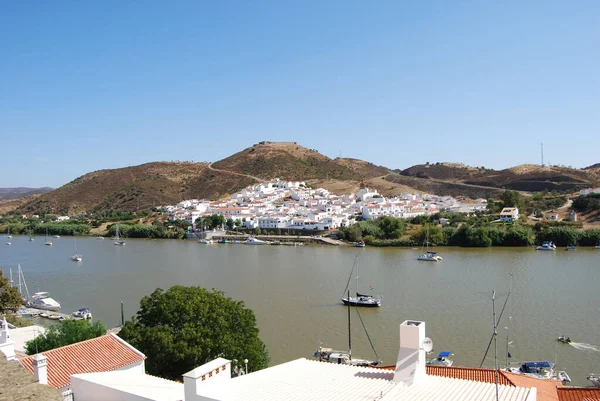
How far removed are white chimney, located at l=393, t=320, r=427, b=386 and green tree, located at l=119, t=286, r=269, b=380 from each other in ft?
14.9

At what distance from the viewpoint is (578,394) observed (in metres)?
6.36

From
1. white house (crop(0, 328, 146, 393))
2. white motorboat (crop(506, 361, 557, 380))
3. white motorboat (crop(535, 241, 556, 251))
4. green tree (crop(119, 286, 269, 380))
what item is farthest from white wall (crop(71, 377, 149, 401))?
white motorboat (crop(535, 241, 556, 251))

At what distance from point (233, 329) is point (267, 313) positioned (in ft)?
23.3

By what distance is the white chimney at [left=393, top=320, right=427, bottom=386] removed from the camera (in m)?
5.61

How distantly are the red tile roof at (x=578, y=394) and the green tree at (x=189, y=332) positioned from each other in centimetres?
542

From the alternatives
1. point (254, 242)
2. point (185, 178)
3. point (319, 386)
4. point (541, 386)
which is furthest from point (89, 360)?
point (185, 178)

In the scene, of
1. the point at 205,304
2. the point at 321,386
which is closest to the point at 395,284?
the point at 205,304

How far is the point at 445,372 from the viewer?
23.1ft

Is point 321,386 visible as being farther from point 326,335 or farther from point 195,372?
point 326,335

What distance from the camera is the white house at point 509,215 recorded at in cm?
3905

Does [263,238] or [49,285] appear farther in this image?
[263,238]

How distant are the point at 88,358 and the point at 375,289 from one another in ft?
48.0

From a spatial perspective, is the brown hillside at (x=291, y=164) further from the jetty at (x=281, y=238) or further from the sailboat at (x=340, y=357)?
the sailboat at (x=340, y=357)

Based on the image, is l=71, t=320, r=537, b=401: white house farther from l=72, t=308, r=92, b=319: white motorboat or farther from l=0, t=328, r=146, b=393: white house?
l=72, t=308, r=92, b=319: white motorboat
